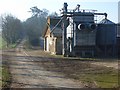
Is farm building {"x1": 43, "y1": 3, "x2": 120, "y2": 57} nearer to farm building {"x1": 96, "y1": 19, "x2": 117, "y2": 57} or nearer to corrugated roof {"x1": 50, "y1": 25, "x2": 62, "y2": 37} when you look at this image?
farm building {"x1": 96, "y1": 19, "x2": 117, "y2": 57}

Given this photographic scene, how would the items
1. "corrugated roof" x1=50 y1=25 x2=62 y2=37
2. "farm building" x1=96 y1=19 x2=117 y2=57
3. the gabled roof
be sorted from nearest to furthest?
1. "farm building" x1=96 y1=19 x2=117 y2=57
2. "corrugated roof" x1=50 y1=25 x2=62 y2=37
3. the gabled roof

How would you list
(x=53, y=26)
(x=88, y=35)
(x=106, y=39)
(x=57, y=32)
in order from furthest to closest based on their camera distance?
(x=53, y=26)
(x=57, y=32)
(x=106, y=39)
(x=88, y=35)

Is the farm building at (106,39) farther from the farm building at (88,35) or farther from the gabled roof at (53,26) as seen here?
the gabled roof at (53,26)

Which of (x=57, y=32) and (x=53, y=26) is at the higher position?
(x=53, y=26)

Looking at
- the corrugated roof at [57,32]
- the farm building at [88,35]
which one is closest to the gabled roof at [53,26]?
the corrugated roof at [57,32]

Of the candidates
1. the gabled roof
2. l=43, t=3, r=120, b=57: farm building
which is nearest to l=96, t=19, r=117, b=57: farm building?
l=43, t=3, r=120, b=57: farm building

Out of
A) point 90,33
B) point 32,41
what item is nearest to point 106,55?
point 90,33

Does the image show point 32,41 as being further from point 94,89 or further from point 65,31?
point 94,89

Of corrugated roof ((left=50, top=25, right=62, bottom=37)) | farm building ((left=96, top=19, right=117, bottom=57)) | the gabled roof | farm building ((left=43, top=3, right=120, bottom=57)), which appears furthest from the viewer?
the gabled roof

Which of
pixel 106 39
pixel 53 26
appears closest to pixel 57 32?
pixel 53 26

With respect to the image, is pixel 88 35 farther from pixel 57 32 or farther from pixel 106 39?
pixel 57 32

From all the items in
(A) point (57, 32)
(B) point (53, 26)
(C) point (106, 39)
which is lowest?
(C) point (106, 39)

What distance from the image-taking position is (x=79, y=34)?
3894 centimetres

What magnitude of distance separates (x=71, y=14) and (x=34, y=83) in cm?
2409
